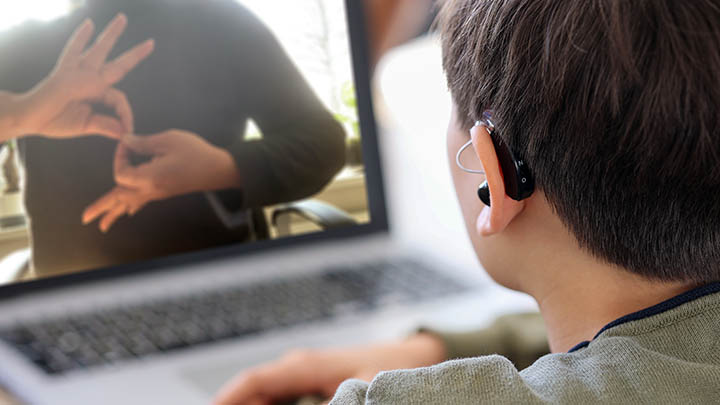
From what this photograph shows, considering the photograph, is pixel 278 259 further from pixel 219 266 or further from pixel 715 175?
pixel 715 175

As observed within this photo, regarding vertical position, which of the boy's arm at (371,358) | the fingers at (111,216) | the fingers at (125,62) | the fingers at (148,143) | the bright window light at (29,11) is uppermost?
the bright window light at (29,11)

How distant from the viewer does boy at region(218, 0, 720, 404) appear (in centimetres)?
36

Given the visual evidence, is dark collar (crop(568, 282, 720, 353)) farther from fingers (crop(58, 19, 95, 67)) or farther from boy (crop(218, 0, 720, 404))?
fingers (crop(58, 19, 95, 67))

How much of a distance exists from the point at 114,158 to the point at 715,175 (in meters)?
0.67

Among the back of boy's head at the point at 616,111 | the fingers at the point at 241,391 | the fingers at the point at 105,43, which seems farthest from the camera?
the fingers at the point at 105,43

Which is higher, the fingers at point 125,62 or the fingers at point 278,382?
the fingers at point 125,62

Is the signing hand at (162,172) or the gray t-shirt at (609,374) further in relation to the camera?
the signing hand at (162,172)

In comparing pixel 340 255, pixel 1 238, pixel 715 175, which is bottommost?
pixel 340 255

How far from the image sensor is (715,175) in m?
0.39

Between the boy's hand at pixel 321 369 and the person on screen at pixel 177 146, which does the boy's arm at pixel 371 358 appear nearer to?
the boy's hand at pixel 321 369

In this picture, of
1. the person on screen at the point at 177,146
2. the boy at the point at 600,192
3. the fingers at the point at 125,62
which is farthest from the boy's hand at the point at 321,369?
the fingers at the point at 125,62

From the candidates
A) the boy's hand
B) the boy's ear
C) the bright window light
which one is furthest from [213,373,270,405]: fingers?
the bright window light

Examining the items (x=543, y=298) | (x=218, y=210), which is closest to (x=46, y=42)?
(x=218, y=210)

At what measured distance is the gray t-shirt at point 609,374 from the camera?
1.23 ft
